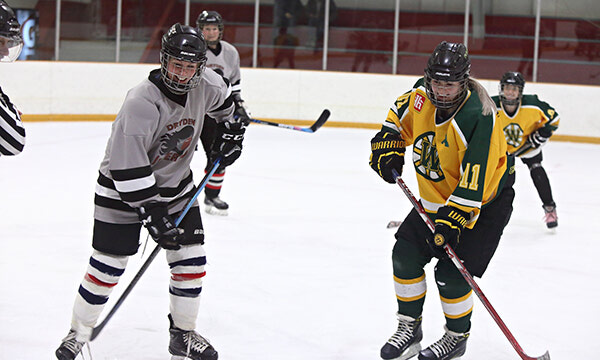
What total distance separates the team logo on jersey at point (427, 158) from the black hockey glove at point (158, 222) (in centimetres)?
67

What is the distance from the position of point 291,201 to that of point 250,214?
1.28ft

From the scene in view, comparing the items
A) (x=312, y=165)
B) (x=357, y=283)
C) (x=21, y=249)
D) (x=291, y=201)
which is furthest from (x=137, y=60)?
(x=357, y=283)

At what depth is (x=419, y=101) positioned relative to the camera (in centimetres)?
204

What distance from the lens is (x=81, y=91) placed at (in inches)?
276

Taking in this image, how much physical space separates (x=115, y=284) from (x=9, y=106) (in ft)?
1.70

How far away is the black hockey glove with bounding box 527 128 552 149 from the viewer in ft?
12.2

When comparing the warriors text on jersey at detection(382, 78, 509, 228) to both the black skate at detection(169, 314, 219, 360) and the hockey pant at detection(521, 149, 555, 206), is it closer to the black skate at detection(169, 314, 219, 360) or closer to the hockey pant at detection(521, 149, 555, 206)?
the black skate at detection(169, 314, 219, 360)

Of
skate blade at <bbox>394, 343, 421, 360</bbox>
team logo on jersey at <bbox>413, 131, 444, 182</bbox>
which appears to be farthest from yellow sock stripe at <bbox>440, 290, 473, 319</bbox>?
team logo on jersey at <bbox>413, 131, 444, 182</bbox>

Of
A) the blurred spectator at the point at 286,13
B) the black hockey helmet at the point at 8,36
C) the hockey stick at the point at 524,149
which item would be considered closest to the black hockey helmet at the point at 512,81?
the hockey stick at the point at 524,149

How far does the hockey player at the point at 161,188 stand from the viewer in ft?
6.01

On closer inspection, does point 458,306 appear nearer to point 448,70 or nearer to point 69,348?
point 448,70

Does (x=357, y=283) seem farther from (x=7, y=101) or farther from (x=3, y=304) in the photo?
(x=7, y=101)

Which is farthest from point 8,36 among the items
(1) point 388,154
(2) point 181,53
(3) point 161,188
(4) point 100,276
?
(1) point 388,154

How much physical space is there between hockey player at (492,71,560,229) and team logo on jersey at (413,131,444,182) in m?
1.78
